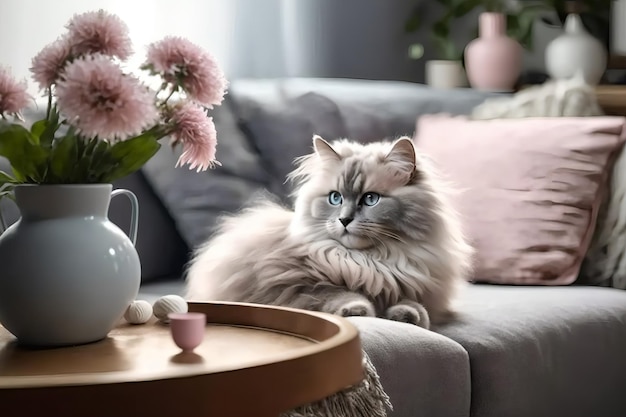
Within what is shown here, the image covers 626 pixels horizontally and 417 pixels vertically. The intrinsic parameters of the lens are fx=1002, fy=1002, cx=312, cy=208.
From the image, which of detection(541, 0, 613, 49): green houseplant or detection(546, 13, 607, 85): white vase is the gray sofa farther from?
detection(541, 0, 613, 49): green houseplant

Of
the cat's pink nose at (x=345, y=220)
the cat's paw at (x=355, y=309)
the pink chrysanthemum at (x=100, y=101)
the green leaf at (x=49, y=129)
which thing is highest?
the pink chrysanthemum at (x=100, y=101)

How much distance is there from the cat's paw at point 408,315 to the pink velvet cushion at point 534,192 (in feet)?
1.98

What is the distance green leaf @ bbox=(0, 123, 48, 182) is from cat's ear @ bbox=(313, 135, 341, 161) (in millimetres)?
874

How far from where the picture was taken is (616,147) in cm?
245

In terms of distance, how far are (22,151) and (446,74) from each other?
2.35m

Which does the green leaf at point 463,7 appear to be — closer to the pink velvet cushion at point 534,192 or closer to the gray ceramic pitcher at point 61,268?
the pink velvet cushion at point 534,192

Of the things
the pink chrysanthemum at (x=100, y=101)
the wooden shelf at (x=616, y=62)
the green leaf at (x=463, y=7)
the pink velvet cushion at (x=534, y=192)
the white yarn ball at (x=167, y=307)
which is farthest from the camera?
the green leaf at (x=463, y=7)

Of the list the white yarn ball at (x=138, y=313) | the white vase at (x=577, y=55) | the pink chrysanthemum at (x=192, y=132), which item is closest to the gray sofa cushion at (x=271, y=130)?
the white vase at (x=577, y=55)

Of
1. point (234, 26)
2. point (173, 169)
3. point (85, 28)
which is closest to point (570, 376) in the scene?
point (173, 169)

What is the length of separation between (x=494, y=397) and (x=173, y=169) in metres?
0.98

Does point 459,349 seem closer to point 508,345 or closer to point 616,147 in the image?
point 508,345

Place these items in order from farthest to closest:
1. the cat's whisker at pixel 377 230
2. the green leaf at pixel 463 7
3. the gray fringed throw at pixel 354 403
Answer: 1. the green leaf at pixel 463 7
2. the cat's whisker at pixel 377 230
3. the gray fringed throw at pixel 354 403

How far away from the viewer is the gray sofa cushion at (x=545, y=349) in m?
1.83

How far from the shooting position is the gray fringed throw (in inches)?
48.0
